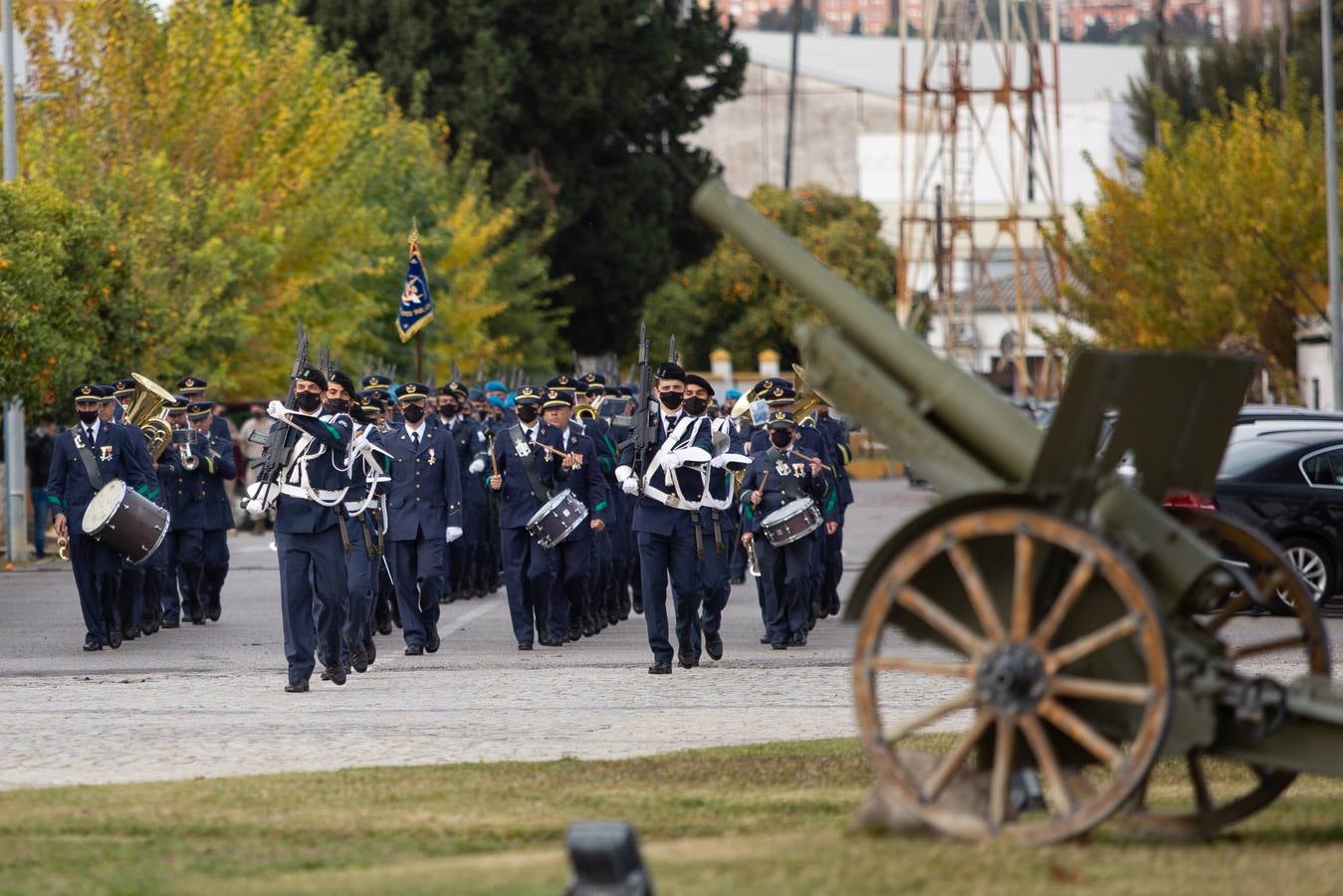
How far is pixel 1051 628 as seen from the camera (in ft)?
24.3

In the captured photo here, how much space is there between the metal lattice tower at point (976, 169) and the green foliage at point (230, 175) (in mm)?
15037

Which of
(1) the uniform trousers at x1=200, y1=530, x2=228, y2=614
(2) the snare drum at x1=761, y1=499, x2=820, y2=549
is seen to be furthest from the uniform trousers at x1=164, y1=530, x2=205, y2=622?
(2) the snare drum at x1=761, y1=499, x2=820, y2=549

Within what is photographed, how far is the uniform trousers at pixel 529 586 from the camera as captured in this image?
58.1 ft

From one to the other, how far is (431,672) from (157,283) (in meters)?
14.8

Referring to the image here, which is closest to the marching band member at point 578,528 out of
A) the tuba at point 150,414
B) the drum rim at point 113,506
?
the drum rim at point 113,506

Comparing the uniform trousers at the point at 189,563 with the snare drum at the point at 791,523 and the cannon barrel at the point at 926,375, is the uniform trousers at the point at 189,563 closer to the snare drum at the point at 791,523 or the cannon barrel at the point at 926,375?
the snare drum at the point at 791,523

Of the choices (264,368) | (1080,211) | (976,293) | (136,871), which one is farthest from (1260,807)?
(976,293)

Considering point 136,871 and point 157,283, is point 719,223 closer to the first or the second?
point 136,871

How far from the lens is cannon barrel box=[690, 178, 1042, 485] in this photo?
7.84m

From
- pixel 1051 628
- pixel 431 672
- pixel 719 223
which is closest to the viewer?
pixel 1051 628

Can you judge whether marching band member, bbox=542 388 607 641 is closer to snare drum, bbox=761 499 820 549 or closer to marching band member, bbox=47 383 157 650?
snare drum, bbox=761 499 820 549

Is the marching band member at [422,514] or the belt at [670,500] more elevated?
the belt at [670,500]

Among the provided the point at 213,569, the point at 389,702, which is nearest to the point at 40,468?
the point at 213,569

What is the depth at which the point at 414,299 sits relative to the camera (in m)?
26.5
